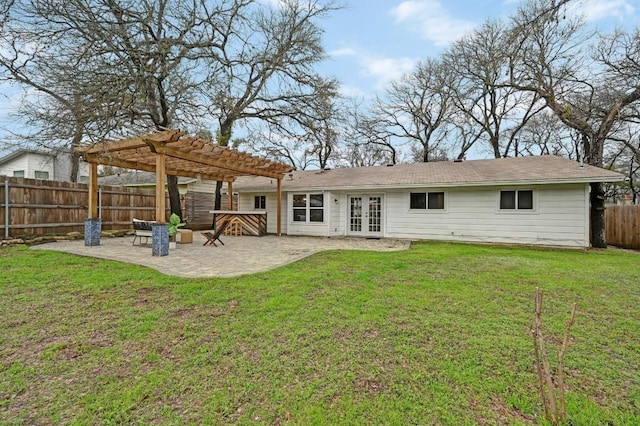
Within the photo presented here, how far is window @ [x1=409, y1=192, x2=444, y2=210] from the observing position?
11.2m

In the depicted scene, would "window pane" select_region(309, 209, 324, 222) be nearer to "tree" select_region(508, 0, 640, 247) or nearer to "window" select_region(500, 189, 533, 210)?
"window" select_region(500, 189, 533, 210)

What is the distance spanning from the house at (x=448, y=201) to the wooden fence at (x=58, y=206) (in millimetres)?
4426

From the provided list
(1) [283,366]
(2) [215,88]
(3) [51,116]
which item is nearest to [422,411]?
(1) [283,366]

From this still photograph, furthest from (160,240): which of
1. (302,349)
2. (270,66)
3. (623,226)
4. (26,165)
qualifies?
(26,165)

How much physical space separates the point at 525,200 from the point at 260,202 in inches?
406

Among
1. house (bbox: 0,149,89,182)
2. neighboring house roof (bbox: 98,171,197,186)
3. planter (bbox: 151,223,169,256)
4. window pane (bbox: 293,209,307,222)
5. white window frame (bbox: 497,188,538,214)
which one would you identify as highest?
house (bbox: 0,149,89,182)

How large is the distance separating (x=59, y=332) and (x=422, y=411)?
3438 millimetres

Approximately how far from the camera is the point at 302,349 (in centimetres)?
285

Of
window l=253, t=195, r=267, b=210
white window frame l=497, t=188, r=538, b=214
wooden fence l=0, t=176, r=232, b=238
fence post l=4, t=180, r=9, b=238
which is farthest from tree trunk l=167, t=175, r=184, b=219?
white window frame l=497, t=188, r=538, b=214

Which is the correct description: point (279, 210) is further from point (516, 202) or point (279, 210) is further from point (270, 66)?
point (516, 202)

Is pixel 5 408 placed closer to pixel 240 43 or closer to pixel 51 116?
pixel 51 116

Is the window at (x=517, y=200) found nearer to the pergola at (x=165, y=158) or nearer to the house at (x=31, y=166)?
the pergola at (x=165, y=158)

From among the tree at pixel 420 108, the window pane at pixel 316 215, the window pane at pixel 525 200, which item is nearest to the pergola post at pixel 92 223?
the window pane at pixel 316 215

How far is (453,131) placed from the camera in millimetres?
22656
